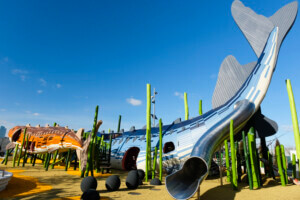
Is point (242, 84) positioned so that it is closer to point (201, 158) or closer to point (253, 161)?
point (253, 161)

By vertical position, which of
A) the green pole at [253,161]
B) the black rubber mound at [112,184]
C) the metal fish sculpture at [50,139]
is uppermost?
the metal fish sculpture at [50,139]

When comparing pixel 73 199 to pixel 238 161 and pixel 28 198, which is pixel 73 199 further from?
pixel 238 161

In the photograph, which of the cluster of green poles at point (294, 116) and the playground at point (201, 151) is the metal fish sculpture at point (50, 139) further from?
the cluster of green poles at point (294, 116)

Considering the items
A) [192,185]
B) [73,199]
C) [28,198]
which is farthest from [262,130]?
[28,198]

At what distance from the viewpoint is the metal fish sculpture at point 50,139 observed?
12.3 metres

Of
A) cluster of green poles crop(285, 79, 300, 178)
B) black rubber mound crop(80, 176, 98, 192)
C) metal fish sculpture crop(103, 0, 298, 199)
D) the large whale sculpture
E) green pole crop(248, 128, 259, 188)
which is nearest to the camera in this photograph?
black rubber mound crop(80, 176, 98, 192)

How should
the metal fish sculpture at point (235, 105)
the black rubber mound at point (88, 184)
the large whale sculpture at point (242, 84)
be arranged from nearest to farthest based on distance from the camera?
1. the black rubber mound at point (88, 184)
2. the large whale sculpture at point (242, 84)
3. the metal fish sculpture at point (235, 105)

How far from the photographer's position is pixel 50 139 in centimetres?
1366

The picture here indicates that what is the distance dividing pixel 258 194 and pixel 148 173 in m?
5.59

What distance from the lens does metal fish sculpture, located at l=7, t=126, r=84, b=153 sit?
482 inches

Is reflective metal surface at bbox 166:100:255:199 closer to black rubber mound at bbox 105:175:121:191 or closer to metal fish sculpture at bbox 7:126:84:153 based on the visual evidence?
black rubber mound at bbox 105:175:121:191

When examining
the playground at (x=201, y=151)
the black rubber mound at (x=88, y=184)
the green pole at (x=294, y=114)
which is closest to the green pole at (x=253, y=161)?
the playground at (x=201, y=151)

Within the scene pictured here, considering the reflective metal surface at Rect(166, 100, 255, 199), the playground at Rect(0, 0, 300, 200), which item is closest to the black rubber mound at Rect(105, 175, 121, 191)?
the playground at Rect(0, 0, 300, 200)

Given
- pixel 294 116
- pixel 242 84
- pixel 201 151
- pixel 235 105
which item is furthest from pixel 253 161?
pixel 242 84
